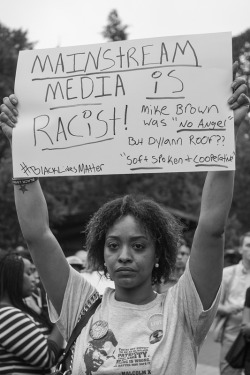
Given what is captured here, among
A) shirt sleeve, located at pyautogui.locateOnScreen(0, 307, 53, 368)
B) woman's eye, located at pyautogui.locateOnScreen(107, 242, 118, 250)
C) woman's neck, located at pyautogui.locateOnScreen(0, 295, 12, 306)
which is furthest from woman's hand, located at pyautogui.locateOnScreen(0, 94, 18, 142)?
woman's neck, located at pyautogui.locateOnScreen(0, 295, 12, 306)

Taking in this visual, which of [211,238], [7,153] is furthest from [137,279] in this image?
[7,153]

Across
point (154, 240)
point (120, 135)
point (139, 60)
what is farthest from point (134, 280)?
point (139, 60)

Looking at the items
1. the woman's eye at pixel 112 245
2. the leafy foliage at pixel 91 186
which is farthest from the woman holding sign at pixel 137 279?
the leafy foliage at pixel 91 186

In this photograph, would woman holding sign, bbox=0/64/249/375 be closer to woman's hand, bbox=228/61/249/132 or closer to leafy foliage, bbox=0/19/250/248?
woman's hand, bbox=228/61/249/132

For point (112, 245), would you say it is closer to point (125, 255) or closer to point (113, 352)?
point (125, 255)

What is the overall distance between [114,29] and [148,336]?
36609 mm

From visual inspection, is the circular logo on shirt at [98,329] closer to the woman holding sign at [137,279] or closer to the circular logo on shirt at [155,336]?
Result: the woman holding sign at [137,279]

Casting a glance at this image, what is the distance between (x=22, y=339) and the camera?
3.64m

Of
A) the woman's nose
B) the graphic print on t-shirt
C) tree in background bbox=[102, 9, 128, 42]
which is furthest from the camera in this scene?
tree in background bbox=[102, 9, 128, 42]

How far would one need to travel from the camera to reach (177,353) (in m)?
2.52

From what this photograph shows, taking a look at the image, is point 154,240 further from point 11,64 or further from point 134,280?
point 11,64

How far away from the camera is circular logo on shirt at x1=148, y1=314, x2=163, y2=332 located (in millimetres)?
2561

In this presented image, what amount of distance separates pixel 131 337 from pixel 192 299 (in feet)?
0.90

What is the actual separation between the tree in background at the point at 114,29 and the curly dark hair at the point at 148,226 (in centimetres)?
3557
